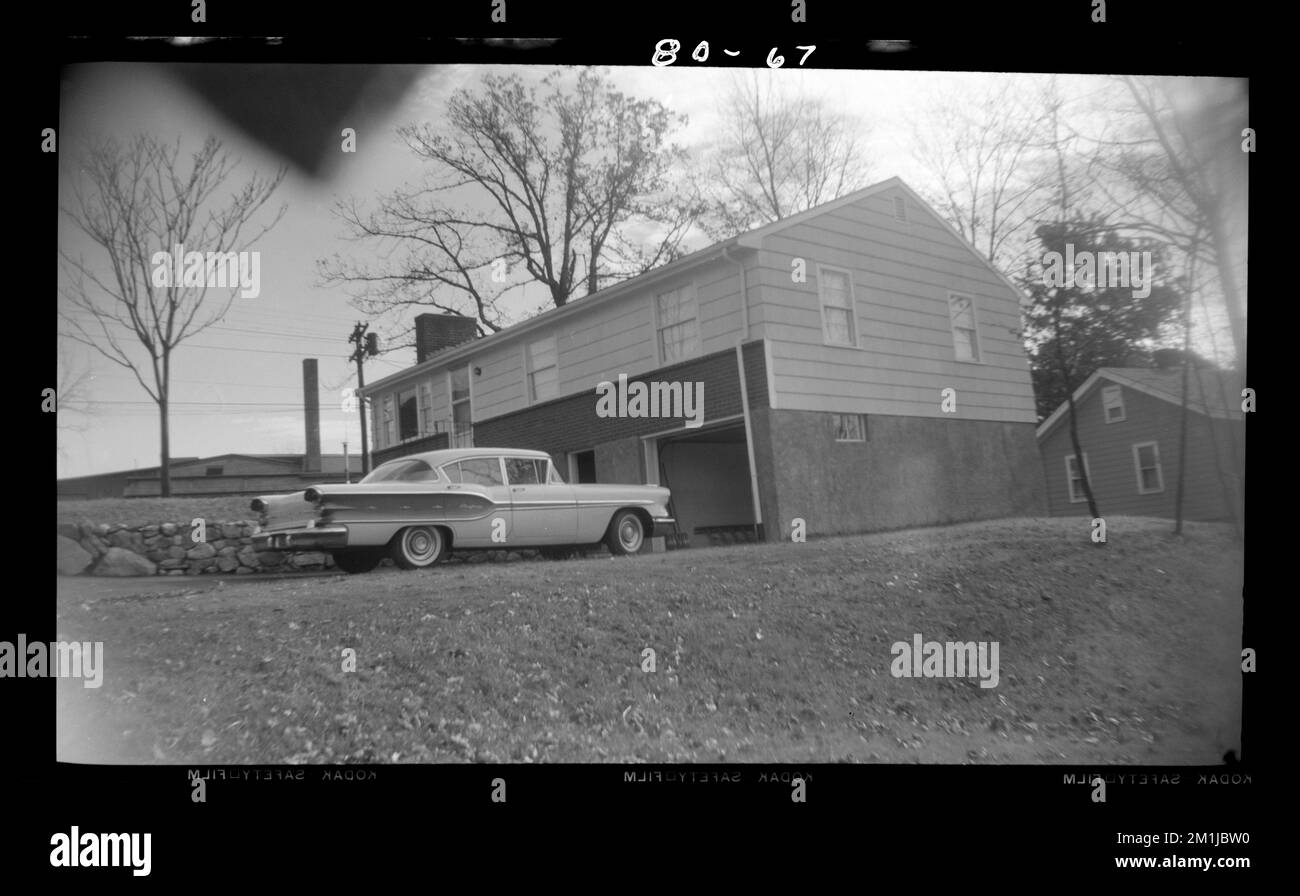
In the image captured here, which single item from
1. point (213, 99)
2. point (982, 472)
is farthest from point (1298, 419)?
point (213, 99)

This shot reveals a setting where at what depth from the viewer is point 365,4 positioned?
475 cm

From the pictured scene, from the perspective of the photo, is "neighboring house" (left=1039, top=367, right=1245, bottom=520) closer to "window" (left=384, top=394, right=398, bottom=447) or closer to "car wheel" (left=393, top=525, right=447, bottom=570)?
"car wheel" (left=393, top=525, right=447, bottom=570)

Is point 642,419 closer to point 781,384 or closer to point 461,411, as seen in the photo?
point 781,384

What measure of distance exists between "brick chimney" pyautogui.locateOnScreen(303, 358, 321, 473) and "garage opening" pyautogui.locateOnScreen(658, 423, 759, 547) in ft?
6.02

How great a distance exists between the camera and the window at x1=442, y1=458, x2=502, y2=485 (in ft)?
16.9

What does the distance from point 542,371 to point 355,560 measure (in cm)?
146

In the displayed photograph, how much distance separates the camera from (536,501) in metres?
5.25

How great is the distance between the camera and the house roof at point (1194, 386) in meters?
4.93

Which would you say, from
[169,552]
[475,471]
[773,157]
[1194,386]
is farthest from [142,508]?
[1194,386]

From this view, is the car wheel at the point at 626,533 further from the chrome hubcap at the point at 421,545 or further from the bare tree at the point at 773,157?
the bare tree at the point at 773,157

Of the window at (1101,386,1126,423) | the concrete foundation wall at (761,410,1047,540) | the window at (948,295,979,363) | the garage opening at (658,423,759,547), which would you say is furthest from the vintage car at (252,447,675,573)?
the window at (1101,386,1126,423)

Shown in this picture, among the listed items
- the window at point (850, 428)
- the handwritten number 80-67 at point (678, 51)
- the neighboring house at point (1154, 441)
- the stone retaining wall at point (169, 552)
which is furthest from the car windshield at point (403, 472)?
the neighboring house at point (1154, 441)

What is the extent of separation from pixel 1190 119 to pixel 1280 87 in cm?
50

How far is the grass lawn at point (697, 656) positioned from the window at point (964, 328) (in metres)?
1.03
